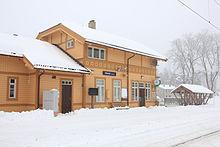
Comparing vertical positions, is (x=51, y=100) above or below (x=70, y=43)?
below

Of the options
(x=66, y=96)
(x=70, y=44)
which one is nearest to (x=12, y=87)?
(x=66, y=96)

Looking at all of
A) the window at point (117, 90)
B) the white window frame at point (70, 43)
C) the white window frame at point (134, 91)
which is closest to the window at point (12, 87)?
the white window frame at point (70, 43)

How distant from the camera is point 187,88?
29.2 metres

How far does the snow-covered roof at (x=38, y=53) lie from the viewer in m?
14.9

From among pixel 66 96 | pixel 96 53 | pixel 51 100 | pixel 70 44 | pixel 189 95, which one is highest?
pixel 70 44

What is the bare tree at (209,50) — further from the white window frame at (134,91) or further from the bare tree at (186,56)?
the white window frame at (134,91)

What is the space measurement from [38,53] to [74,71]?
2.95 m

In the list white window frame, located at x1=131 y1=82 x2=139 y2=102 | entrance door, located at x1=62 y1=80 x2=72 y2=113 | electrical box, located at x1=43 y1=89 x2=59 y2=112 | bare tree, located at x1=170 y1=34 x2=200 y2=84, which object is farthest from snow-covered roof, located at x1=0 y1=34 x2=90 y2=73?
bare tree, located at x1=170 y1=34 x2=200 y2=84

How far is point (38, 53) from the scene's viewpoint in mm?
16672

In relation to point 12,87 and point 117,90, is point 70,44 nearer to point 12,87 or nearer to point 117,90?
point 117,90

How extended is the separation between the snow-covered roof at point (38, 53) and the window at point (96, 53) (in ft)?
4.77

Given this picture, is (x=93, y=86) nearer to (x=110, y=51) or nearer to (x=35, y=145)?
(x=110, y=51)

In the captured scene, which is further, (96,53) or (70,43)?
(70,43)

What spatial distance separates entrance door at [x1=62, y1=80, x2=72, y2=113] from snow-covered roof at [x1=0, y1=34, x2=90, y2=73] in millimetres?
1368
